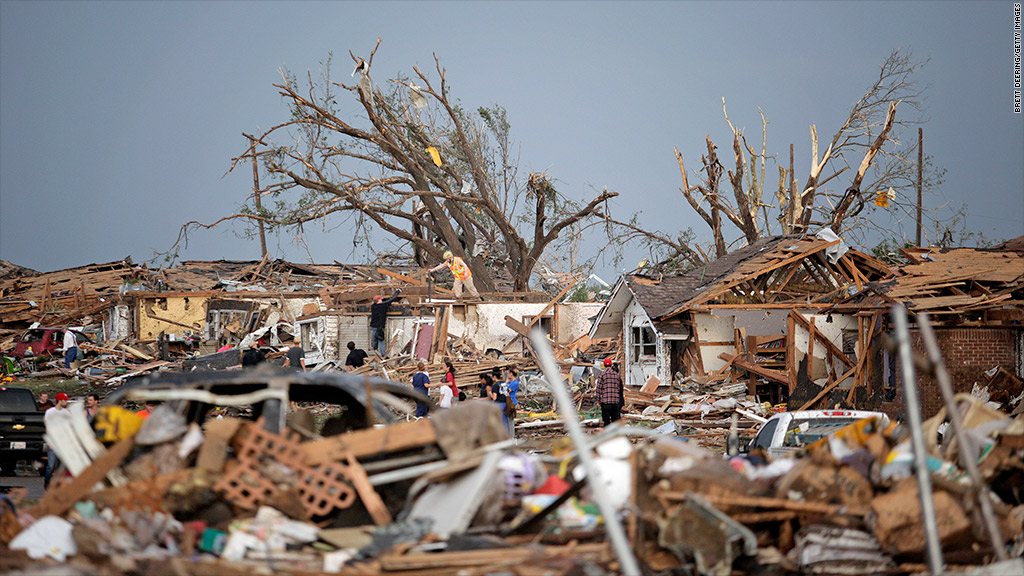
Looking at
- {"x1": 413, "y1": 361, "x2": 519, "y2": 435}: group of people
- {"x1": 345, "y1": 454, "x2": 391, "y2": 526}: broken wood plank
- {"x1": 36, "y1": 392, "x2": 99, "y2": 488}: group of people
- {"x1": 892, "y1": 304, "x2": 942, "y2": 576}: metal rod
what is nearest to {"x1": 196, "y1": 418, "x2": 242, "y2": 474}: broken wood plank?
{"x1": 345, "y1": 454, "x2": 391, "y2": 526}: broken wood plank

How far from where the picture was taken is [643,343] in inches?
1054

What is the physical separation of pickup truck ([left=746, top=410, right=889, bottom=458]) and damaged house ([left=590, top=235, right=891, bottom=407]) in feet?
27.0

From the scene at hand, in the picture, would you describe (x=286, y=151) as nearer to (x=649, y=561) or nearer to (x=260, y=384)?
(x=260, y=384)

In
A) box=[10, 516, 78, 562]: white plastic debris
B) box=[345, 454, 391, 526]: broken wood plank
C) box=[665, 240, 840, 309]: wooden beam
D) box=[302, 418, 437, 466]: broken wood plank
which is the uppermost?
box=[665, 240, 840, 309]: wooden beam

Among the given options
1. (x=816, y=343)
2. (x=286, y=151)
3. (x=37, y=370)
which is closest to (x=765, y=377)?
(x=816, y=343)

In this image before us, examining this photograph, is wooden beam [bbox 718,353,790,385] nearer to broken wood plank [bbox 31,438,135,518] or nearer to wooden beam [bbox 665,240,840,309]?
wooden beam [bbox 665,240,840,309]

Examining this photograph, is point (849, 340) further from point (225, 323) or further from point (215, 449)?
point (225, 323)

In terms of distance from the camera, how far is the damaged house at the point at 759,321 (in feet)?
71.7

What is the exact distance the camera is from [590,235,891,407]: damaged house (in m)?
21.8

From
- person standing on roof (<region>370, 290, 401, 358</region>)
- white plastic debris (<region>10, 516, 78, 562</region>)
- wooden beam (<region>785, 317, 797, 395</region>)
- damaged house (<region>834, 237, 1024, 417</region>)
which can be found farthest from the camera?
person standing on roof (<region>370, 290, 401, 358</region>)

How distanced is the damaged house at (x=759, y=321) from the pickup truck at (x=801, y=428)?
8.22 metres

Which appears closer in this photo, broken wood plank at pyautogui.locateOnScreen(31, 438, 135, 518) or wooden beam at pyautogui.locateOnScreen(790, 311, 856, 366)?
broken wood plank at pyautogui.locateOnScreen(31, 438, 135, 518)

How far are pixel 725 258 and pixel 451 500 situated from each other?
76.4ft

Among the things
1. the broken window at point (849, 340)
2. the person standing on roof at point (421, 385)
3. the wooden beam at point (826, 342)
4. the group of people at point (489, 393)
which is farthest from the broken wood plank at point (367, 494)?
the broken window at point (849, 340)
